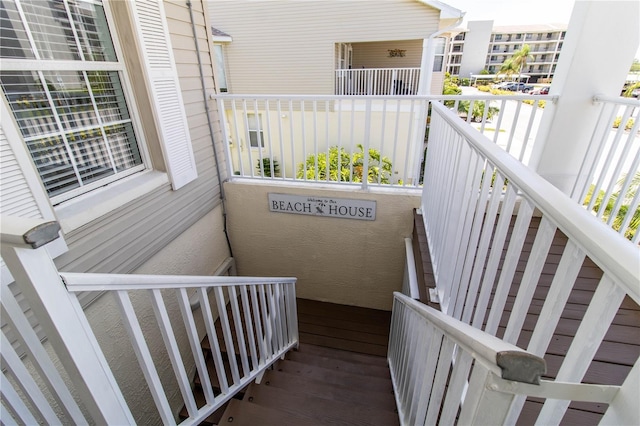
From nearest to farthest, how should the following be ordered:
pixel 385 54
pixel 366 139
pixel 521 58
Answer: pixel 366 139 → pixel 385 54 → pixel 521 58

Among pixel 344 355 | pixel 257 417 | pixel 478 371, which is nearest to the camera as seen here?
pixel 478 371

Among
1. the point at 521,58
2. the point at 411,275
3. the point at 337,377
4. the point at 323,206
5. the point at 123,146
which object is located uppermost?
the point at 521,58

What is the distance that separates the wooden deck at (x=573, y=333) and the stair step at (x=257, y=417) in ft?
3.64

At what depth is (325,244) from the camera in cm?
352

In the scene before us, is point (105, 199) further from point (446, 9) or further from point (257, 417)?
point (446, 9)

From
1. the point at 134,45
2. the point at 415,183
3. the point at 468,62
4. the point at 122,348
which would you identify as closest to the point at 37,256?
the point at 122,348

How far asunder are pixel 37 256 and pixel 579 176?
126 inches

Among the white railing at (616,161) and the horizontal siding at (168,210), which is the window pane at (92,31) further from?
the white railing at (616,161)

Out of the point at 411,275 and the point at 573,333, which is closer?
the point at 573,333

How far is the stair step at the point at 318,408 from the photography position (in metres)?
1.84

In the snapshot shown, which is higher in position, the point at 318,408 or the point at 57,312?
the point at 57,312

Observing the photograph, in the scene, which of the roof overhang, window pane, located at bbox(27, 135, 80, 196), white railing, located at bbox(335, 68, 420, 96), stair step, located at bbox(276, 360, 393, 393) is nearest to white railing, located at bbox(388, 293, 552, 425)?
stair step, located at bbox(276, 360, 393, 393)

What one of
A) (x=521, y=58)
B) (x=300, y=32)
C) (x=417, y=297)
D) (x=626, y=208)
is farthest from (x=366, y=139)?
(x=521, y=58)

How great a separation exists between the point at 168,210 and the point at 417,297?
2.16 metres
